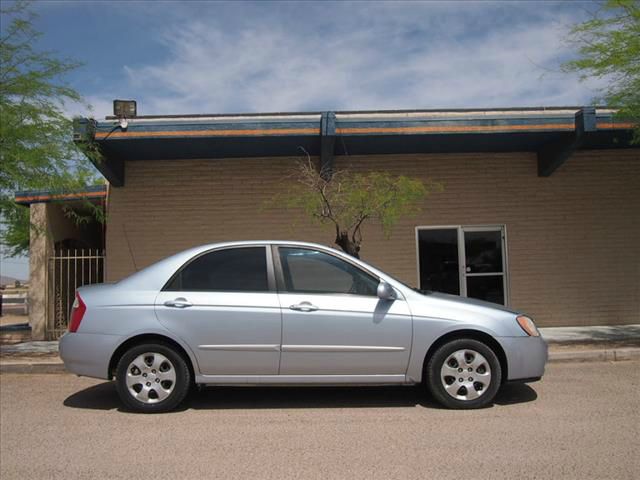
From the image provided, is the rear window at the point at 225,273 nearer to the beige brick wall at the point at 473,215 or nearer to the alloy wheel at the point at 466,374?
the alloy wheel at the point at 466,374

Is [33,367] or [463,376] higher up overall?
[463,376]

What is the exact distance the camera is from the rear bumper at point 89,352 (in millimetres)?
5746

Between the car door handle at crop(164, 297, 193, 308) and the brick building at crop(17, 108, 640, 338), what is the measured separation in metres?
5.80

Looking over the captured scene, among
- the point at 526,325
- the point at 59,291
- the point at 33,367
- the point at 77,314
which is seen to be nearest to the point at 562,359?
the point at 526,325

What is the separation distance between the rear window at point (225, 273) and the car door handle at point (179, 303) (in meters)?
0.13

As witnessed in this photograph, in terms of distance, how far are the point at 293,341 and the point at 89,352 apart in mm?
2026

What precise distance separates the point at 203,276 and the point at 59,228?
7.54 m

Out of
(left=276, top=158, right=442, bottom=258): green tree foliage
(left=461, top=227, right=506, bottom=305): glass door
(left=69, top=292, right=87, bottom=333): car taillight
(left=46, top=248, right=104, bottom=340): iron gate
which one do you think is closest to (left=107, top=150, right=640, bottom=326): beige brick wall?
(left=461, top=227, right=506, bottom=305): glass door

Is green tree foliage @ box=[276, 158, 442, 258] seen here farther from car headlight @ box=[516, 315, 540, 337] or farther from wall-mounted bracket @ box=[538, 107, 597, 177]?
car headlight @ box=[516, 315, 540, 337]

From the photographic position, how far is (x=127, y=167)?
38.0 ft

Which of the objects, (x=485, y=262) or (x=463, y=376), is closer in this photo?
(x=463, y=376)

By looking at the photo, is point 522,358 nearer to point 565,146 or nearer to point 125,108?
point 565,146

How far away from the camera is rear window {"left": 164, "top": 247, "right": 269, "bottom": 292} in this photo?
588 cm

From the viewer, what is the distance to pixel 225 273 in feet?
19.5
